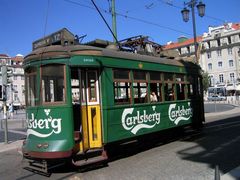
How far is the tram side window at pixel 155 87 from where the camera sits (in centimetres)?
1070

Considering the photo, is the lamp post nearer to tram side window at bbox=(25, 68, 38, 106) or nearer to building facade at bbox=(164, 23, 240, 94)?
tram side window at bbox=(25, 68, 38, 106)

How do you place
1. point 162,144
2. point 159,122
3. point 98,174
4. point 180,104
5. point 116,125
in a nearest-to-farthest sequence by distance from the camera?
point 98,174, point 116,125, point 159,122, point 162,144, point 180,104

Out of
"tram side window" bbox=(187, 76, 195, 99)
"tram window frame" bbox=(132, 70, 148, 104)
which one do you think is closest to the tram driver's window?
"tram side window" bbox=(187, 76, 195, 99)

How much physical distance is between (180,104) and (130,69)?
3.45m

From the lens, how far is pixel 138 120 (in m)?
9.88

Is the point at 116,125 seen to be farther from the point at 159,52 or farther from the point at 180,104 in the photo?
the point at 159,52

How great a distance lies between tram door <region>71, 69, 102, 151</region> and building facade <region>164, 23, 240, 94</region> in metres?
74.2

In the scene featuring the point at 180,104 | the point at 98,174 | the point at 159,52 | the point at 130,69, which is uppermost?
the point at 159,52

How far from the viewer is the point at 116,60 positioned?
363 inches

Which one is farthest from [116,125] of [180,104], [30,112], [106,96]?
[180,104]

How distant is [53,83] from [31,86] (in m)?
0.71

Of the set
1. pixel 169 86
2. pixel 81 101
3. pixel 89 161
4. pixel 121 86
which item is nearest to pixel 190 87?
pixel 169 86

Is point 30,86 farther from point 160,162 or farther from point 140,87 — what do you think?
point 160,162

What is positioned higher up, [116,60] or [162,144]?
[116,60]
